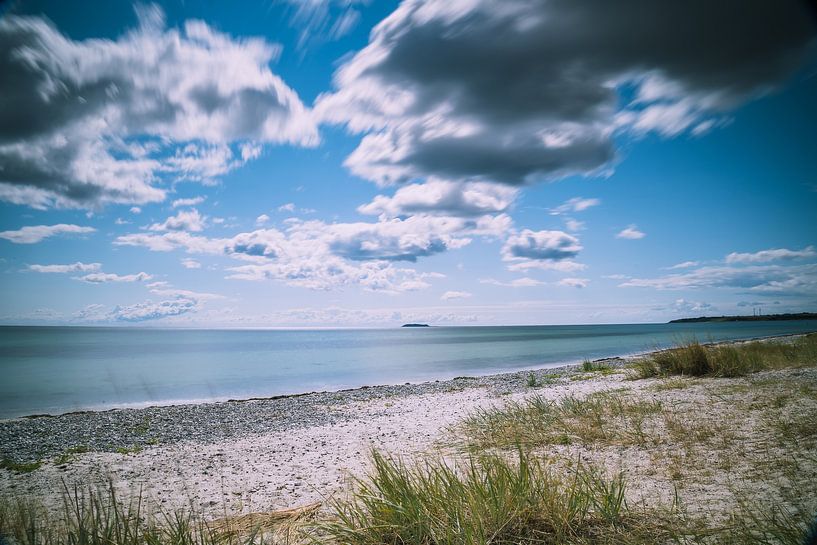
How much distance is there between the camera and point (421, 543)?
2.51 meters

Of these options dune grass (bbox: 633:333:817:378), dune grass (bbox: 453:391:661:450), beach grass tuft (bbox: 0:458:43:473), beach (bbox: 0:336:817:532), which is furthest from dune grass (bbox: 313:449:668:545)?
dune grass (bbox: 633:333:817:378)

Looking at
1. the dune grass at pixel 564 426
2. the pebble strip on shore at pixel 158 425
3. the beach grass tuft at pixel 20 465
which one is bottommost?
the pebble strip on shore at pixel 158 425

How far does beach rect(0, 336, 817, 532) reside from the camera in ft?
12.5

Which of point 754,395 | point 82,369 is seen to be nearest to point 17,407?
point 82,369

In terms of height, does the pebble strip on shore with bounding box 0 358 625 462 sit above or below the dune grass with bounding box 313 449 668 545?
below

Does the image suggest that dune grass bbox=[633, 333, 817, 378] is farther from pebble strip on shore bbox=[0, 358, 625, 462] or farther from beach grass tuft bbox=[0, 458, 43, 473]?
beach grass tuft bbox=[0, 458, 43, 473]

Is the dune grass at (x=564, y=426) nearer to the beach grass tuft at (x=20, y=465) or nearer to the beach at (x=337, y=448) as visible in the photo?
the beach at (x=337, y=448)

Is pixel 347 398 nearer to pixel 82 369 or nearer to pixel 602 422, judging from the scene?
pixel 602 422

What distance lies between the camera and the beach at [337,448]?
150 inches

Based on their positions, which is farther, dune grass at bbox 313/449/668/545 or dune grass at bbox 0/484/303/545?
dune grass at bbox 313/449/668/545

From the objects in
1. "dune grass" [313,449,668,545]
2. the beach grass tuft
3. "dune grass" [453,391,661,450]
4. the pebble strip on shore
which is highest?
"dune grass" [313,449,668,545]

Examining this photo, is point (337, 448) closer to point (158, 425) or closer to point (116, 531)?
point (116, 531)

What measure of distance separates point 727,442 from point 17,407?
22689 millimetres

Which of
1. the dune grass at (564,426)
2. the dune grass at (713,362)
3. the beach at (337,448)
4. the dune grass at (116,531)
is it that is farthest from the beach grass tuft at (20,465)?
the dune grass at (713,362)
